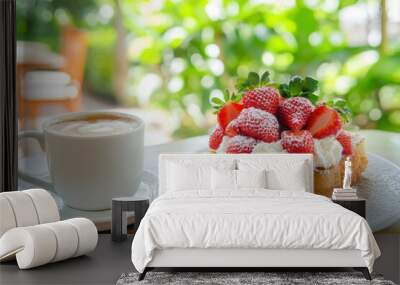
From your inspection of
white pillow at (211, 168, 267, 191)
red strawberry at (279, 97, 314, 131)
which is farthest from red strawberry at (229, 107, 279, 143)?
white pillow at (211, 168, 267, 191)

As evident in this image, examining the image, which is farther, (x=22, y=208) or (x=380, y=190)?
(x=380, y=190)

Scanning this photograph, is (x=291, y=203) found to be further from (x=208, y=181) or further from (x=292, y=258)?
(x=208, y=181)

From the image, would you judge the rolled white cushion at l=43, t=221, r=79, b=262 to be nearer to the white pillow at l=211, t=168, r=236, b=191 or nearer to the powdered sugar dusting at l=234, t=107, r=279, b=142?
the white pillow at l=211, t=168, r=236, b=191

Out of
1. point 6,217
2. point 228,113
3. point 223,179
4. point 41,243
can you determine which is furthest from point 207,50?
point 41,243

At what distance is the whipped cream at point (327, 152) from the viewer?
5727 mm

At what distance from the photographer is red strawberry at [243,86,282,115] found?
5.71 metres

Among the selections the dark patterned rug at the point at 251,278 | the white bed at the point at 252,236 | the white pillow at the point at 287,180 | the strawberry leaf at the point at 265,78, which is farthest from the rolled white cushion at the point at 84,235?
the strawberry leaf at the point at 265,78

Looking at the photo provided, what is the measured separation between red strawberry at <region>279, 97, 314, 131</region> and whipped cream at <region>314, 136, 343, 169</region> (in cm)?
21

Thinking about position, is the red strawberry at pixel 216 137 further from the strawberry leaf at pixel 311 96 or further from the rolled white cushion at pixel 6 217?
the rolled white cushion at pixel 6 217

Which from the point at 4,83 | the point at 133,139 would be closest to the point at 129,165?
the point at 133,139

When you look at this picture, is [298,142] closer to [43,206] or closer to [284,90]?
[284,90]

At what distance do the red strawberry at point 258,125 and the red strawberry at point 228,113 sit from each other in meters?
0.16

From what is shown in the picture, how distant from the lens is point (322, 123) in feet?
18.8

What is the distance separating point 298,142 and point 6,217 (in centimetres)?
234
